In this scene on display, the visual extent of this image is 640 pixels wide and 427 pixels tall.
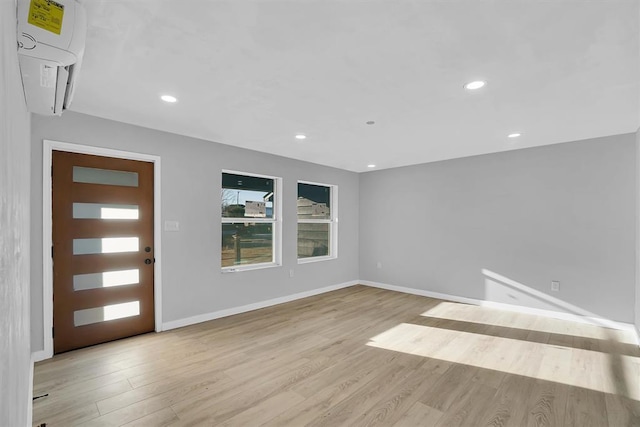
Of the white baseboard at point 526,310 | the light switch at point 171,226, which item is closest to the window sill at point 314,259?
the white baseboard at point 526,310

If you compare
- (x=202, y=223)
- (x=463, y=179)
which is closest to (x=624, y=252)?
(x=463, y=179)

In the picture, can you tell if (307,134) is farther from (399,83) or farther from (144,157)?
(144,157)

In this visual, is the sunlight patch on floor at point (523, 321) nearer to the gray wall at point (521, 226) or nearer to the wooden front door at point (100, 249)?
the gray wall at point (521, 226)

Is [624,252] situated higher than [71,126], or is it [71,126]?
[71,126]

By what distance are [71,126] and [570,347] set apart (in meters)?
5.89

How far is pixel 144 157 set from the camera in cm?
353

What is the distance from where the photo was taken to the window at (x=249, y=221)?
4.41 m

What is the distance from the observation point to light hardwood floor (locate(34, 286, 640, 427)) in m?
2.08

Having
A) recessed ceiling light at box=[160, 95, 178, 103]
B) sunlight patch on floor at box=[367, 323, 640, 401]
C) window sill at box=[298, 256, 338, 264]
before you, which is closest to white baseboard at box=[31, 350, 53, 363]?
recessed ceiling light at box=[160, 95, 178, 103]

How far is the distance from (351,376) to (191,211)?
9.24ft

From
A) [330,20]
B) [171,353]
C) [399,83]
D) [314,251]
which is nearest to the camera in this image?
[330,20]

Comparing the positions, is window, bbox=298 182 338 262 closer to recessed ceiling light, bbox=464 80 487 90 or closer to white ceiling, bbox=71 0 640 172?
white ceiling, bbox=71 0 640 172

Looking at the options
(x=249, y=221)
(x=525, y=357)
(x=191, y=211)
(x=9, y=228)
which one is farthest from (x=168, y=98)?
(x=525, y=357)

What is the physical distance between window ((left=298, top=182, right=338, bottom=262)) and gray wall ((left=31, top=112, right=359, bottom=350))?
403mm
